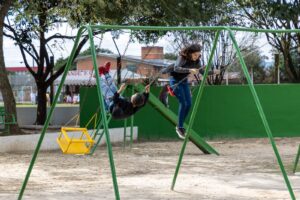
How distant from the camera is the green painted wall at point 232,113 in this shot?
1792 centimetres

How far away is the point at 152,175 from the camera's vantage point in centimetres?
1019

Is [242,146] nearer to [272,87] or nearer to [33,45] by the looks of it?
[272,87]

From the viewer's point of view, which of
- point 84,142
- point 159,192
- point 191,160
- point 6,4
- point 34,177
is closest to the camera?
point 159,192

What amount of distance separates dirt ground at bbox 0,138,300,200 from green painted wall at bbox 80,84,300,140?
2.63 m

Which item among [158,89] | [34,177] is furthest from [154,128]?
[34,177]

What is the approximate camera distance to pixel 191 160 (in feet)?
41.2

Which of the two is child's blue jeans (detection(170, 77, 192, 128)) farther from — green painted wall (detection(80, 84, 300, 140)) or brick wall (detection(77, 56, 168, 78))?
green painted wall (detection(80, 84, 300, 140))

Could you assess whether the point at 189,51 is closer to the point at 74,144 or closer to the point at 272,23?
the point at 74,144

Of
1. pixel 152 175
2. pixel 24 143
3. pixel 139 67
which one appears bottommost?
pixel 152 175

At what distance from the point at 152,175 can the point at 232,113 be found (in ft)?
27.8

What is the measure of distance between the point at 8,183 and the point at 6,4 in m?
7.24

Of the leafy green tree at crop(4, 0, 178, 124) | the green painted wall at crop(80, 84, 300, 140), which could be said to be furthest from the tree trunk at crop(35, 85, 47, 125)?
the green painted wall at crop(80, 84, 300, 140)

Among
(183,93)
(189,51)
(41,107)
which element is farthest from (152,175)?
(41,107)

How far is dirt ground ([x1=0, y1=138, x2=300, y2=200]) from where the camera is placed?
8.16m
